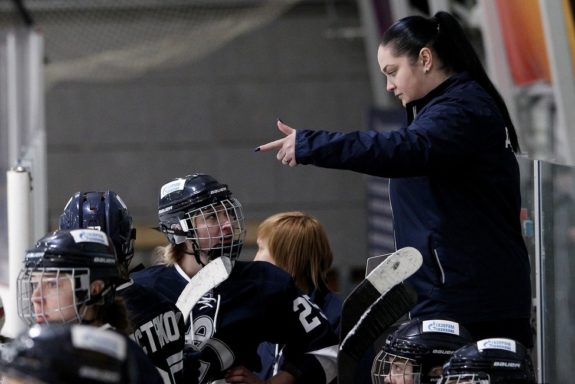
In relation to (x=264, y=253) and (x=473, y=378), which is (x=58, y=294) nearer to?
(x=473, y=378)

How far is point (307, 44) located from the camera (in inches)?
426

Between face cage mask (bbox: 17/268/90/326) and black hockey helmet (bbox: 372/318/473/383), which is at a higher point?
face cage mask (bbox: 17/268/90/326)

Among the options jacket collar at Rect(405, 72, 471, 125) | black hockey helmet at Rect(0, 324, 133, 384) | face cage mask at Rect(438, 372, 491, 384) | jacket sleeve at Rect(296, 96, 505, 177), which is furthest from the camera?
jacket collar at Rect(405, 72, 471, 125)

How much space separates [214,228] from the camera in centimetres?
326

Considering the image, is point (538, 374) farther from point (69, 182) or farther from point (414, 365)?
point (69, 182)

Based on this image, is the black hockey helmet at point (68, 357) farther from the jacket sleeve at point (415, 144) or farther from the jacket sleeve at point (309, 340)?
the jacket sleeve at point (309, 340)

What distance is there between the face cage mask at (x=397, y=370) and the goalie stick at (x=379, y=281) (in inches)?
4.5

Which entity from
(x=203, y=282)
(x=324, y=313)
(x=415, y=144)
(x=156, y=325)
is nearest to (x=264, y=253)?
(x=324, y=313)

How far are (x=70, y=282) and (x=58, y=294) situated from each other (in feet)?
0.11

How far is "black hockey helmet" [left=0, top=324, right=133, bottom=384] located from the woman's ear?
4.17 ft

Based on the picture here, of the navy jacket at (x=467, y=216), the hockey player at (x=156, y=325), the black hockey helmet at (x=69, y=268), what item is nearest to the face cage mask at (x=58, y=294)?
the black hockey helmet at (x=69, y=268)

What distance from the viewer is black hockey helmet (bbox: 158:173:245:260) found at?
326 cm

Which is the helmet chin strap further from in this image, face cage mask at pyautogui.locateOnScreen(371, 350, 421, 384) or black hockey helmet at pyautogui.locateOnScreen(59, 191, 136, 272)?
face cage mask at pyautogui.locateOnScreen(371, 350, 421, 384)

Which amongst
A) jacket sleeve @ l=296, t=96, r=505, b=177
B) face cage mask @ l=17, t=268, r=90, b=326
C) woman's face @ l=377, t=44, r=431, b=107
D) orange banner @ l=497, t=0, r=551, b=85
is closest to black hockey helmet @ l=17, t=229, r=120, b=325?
face cage mask @ l=17, t=268, r=90, b=326
